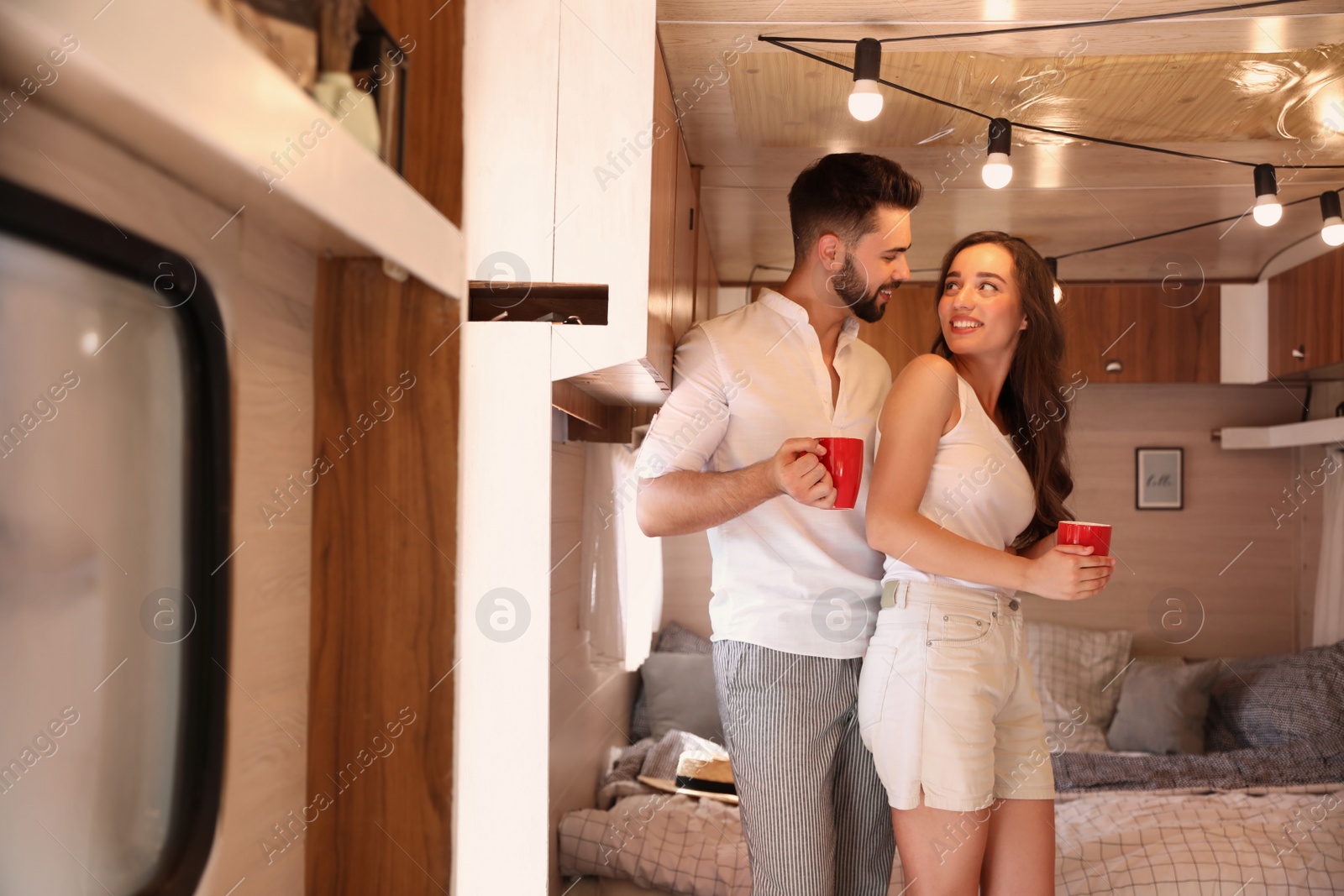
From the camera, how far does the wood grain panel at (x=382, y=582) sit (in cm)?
108

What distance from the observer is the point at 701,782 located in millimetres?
2727

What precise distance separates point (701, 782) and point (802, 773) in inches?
53.5

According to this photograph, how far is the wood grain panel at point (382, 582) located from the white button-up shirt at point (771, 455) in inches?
18.7

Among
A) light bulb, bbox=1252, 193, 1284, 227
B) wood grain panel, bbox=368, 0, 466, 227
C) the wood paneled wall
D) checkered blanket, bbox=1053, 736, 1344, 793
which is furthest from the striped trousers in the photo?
checkered blanket, bbox=1053, 736, 1344, 793

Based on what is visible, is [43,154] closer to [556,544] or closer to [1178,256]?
[556,544]

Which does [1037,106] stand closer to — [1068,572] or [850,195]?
[850,195]

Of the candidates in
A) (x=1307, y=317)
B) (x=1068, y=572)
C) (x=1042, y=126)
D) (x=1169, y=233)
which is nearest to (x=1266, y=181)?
(x=1042, y=126)

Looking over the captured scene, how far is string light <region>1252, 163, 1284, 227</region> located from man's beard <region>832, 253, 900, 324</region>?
3.72 feet

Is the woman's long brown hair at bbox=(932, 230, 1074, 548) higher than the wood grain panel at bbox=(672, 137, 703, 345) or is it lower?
lower

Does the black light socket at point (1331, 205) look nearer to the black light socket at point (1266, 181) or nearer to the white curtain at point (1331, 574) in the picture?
the black light socket at point (1266, 181)

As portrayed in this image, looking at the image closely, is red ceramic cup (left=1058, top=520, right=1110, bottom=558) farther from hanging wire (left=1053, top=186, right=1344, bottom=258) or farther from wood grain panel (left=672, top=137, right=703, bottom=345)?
hanging wire (left=1053, top=186, right=1344, bottom=258)

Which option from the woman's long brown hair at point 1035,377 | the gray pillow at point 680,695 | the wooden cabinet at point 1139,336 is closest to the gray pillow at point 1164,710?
the wooden cabinet at point 1139,336

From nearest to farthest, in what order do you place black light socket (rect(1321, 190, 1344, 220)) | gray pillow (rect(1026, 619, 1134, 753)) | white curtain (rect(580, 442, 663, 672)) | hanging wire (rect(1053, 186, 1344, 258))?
black light socket (rect(1321, 190, 1344, 220)) → white curtain (rect(580, 442, 663, 672)) → hanging wire (rect(1053, 186, 1344, 258)) → gray pillow (rect(1026, 619, 1134, 753))

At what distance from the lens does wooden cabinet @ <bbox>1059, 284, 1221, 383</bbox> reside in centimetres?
399
